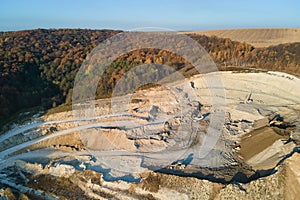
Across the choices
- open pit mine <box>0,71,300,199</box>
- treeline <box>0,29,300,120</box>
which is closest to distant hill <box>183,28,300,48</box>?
treeline <box>0,29,300,120</box>

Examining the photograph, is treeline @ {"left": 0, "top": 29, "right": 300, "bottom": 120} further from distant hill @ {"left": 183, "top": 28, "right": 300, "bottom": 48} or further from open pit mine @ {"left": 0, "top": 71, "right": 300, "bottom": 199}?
distant hill @ {"left": 183, "top": 28, "right": 300, "bottom": 48}

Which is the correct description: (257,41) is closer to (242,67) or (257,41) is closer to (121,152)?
(242,67)

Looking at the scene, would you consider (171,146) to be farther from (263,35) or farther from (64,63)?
(263,35)

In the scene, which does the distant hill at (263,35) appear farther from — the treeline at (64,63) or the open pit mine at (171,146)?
the open pit mine at (171,146)

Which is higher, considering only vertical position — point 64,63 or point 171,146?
point 64,63

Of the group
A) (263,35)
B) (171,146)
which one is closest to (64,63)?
(171,146)

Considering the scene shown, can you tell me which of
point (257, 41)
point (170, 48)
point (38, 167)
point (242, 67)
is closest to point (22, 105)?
point (38, 167)

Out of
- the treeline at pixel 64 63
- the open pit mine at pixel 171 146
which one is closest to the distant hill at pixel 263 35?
the treeline at pixel 64 63
